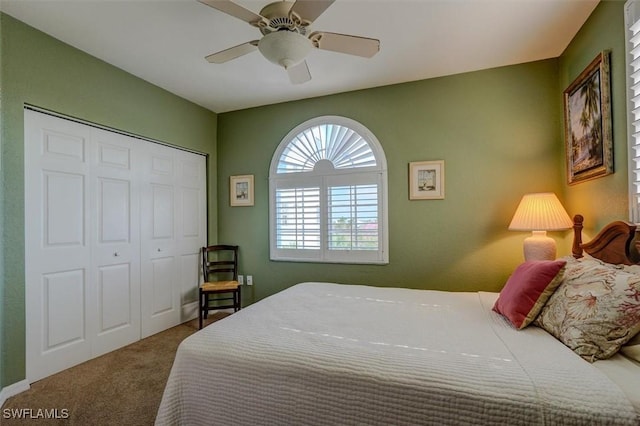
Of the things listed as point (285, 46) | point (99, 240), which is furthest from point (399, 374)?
point (99, 240)

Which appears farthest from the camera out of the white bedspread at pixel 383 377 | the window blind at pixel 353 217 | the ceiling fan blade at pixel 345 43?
the window blind at pixel 353 217

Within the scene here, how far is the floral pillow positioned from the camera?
1208mm

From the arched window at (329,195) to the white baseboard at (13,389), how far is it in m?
2.24

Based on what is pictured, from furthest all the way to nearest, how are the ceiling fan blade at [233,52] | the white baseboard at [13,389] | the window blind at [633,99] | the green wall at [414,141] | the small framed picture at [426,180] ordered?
the small framed picture at [426,180], the green wall at [414,141], the white baseboard at [13,389], the ceiling fan blade at [233,52], the window blind at [633,99]

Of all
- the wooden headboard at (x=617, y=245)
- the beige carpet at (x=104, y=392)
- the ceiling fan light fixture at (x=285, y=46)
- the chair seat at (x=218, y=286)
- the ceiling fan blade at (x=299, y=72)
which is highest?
the ceiling fan blade at (x=299, y=72)

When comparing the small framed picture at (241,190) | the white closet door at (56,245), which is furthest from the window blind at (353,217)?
the white closet door at (56,245)

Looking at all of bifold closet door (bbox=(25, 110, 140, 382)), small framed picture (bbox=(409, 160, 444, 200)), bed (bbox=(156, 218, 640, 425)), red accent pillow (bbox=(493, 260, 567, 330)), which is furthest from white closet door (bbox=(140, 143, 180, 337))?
red accent pillow (bbox=(493, 260, 567, 330))

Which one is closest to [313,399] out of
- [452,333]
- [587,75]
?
[452,333]

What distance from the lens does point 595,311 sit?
4.21 ft

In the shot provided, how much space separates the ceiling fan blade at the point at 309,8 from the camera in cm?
151

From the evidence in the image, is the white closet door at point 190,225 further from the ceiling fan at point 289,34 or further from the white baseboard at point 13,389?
the ceiling fan at point 289,34

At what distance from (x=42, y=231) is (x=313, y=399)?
239cm

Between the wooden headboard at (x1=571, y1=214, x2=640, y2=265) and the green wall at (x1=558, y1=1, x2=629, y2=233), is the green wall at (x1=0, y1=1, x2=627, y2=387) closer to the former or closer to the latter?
the green wall at (x1=558, y1=1, x2=629, y2=233)

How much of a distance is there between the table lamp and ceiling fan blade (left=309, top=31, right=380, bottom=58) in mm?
1723
